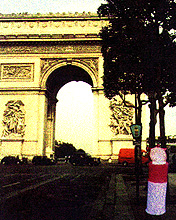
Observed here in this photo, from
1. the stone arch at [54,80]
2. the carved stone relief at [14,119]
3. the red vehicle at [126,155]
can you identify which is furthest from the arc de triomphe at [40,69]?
the red vehicle at [126,155]

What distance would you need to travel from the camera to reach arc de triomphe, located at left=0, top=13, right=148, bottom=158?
33531 mm

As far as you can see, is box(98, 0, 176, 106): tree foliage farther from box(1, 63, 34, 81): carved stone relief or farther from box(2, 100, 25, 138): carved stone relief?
box(1, 63, 34, 81): carved stone relief

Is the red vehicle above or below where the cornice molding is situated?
below

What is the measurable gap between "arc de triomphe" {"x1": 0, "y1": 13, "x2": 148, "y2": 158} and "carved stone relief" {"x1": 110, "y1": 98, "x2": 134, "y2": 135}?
0.25m

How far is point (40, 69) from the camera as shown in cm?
3522

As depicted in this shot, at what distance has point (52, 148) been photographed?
1560 inches

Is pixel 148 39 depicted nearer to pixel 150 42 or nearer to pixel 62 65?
pixel 150 42

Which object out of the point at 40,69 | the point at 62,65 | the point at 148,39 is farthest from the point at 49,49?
the point at 148,39

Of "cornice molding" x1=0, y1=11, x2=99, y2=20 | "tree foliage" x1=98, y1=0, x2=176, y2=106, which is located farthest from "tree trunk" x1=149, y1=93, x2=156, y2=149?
"cornice molding" x1=0, y1=11, x2=99, y2=20

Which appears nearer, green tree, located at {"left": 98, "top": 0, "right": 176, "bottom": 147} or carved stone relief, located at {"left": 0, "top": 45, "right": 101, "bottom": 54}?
green tree, located at {"left": 98, "top": 0, "right": 176, "bottom": 147}

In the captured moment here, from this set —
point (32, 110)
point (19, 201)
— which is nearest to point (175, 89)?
point (19, 201)

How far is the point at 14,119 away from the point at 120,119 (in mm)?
11676

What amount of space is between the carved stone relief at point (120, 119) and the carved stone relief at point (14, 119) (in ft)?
32.5

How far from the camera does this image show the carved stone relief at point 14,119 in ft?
111
